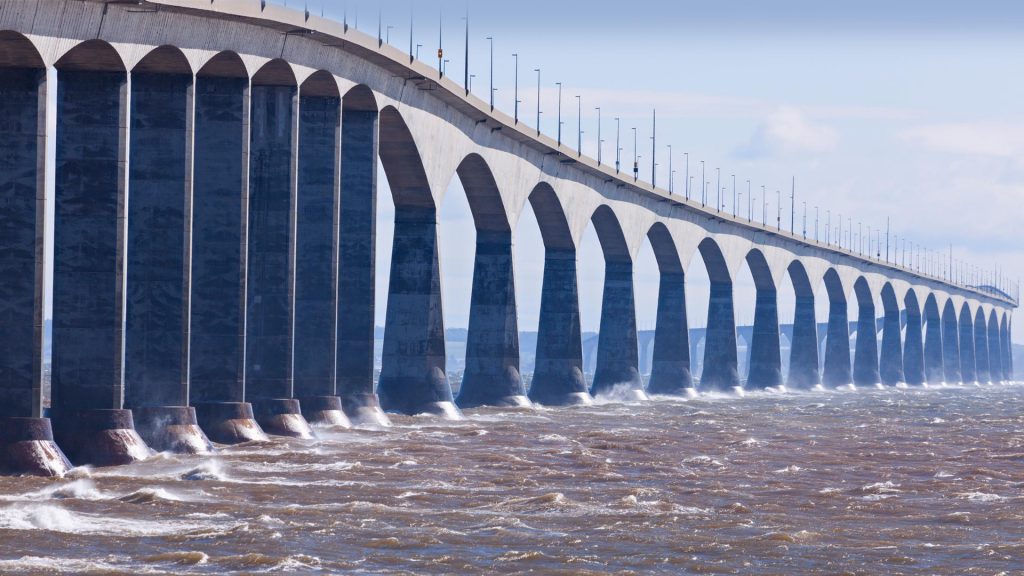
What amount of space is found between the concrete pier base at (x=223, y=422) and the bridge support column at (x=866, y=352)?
111m

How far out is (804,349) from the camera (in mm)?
129625

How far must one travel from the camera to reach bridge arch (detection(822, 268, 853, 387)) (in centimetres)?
13675

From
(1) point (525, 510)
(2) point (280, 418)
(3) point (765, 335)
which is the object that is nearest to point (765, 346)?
(3) point (765, 335)

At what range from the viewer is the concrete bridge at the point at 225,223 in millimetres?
31938

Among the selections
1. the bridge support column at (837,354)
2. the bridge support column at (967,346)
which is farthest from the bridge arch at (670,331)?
the bridge support column at (967,346)

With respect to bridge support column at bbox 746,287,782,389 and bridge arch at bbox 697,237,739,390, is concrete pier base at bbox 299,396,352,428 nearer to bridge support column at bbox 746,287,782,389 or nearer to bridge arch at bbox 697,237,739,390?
bridge arch at bbox 697,237,739,390

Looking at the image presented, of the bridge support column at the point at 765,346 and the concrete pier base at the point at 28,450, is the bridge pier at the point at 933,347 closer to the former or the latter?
the bridge support column at the point at 765,346

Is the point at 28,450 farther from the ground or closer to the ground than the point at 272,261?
closer to the ground

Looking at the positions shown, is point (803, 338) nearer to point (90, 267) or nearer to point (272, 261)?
point (272, 261)

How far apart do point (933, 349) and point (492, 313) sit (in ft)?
375

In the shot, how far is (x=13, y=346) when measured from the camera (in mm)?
31906

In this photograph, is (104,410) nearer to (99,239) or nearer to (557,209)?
(99,239)

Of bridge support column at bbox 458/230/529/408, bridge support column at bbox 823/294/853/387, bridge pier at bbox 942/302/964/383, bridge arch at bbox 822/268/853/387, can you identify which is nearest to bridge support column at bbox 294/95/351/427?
bridge support column at bbox 458/230/529/408

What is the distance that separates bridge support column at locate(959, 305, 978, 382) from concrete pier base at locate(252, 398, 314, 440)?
511 ft
